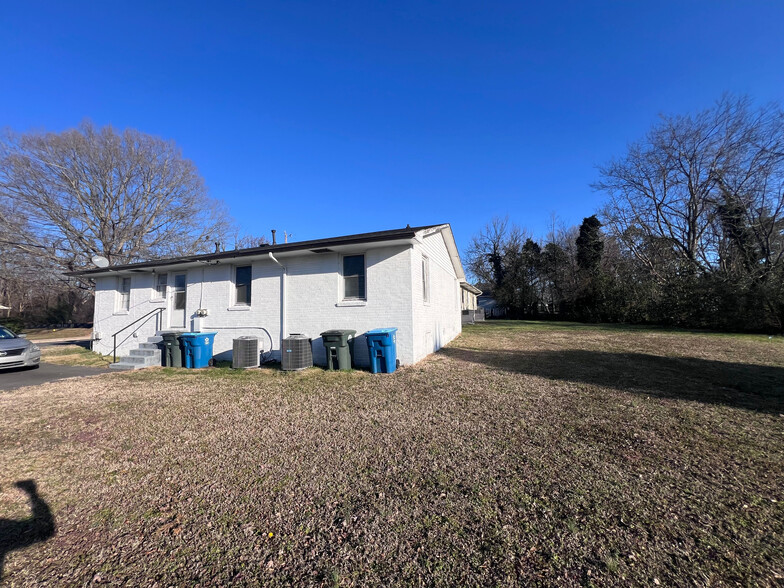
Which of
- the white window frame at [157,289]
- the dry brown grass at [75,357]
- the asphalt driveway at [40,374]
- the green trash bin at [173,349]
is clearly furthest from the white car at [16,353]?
the green trash bin at [173,349]

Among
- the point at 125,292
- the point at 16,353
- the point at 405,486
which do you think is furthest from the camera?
the point at 125,292

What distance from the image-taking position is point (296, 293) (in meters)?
9.42

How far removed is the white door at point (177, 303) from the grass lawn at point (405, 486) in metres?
5.40

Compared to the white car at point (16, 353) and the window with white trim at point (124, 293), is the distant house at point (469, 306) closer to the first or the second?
the window with white trim at point (124, 293)

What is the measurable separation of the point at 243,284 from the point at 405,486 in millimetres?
9194

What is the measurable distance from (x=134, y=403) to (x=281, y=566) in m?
5.35

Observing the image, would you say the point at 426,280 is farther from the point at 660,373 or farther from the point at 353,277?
the point at 660,373

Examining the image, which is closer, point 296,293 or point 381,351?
point 381,351

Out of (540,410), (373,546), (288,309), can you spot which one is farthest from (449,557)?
(288,309)

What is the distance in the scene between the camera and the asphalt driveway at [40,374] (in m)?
7.60

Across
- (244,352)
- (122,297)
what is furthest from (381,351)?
(122,297)

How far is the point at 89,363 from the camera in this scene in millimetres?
10688

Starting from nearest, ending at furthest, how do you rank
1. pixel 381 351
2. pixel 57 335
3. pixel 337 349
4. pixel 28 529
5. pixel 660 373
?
pixel 28 529 < pixel 660 373 < pixel 381 351 < pixel 337 349 < pixel 57 335

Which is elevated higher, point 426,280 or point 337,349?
point 426,280
